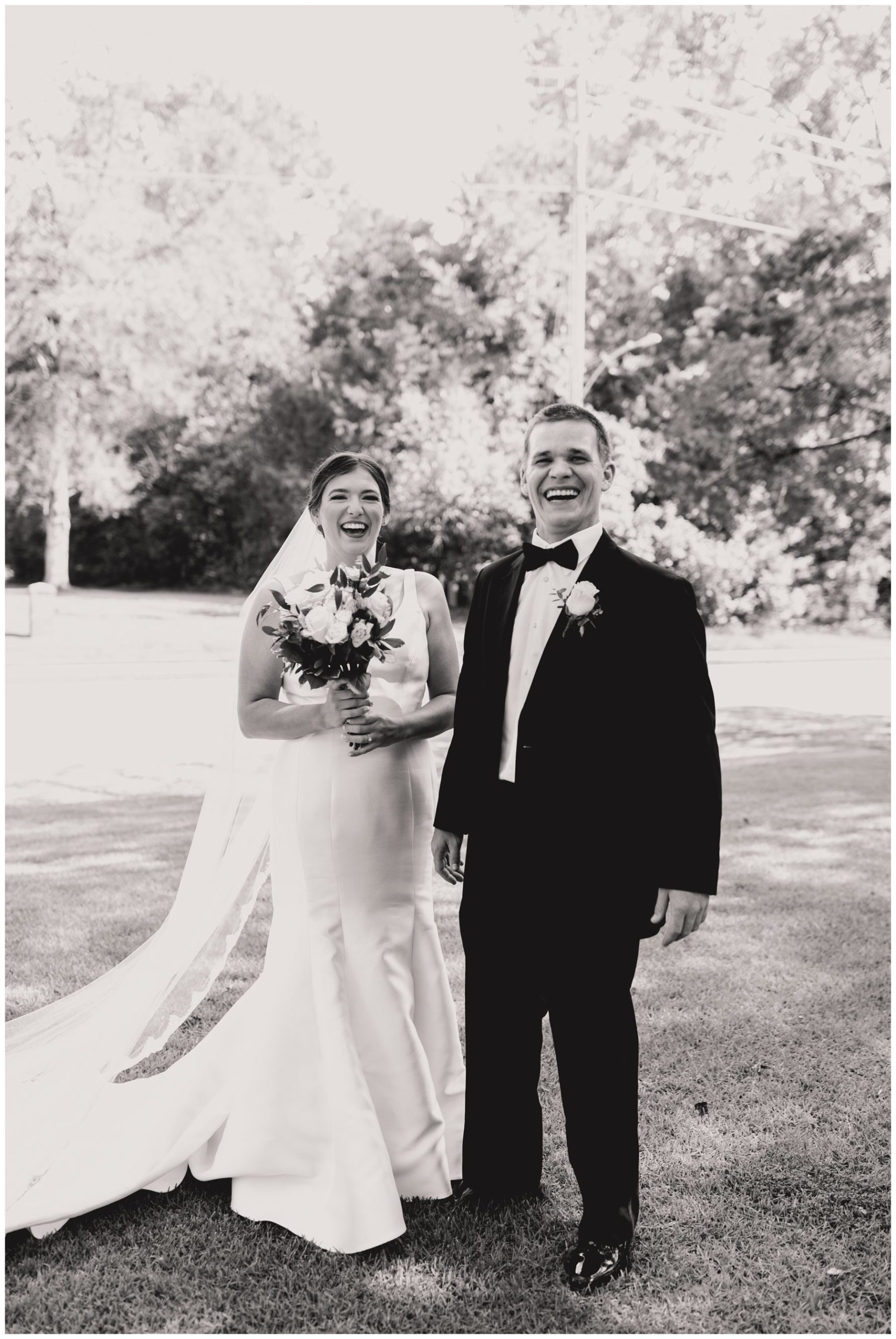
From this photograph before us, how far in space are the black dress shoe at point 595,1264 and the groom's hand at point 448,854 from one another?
1103mm

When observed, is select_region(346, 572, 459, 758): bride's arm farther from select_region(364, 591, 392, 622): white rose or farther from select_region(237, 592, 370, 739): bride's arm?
select_region(364, 591, 392, 622): white rose

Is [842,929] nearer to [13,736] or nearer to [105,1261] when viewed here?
[105,1261]

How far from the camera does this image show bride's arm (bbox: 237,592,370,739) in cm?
369

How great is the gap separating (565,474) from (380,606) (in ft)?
2.16

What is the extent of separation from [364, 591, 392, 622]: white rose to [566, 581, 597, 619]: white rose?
1.77 feet

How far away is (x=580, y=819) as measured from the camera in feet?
10.7

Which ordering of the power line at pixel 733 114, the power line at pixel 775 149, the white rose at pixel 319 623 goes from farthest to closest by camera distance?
the power line at pixel 775 149 → the power line at pixel 733 114 → the white rose at pixel 319 623

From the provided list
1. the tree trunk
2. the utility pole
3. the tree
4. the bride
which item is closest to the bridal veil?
the bride

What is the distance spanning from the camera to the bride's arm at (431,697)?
3566 mm

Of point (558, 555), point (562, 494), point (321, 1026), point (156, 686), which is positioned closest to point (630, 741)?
point (558, 555)

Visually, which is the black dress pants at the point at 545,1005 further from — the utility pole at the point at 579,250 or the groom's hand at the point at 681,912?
the utility pole at the point at 579,250

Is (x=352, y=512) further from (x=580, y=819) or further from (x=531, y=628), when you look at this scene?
(x=580, y=819)

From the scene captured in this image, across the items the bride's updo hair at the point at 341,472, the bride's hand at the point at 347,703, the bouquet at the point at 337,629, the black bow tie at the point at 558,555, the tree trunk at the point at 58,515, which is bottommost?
the bride's hand at the point at 347,703

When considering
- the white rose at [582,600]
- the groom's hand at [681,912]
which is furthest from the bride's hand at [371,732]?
the groom's hand at [681,912]
